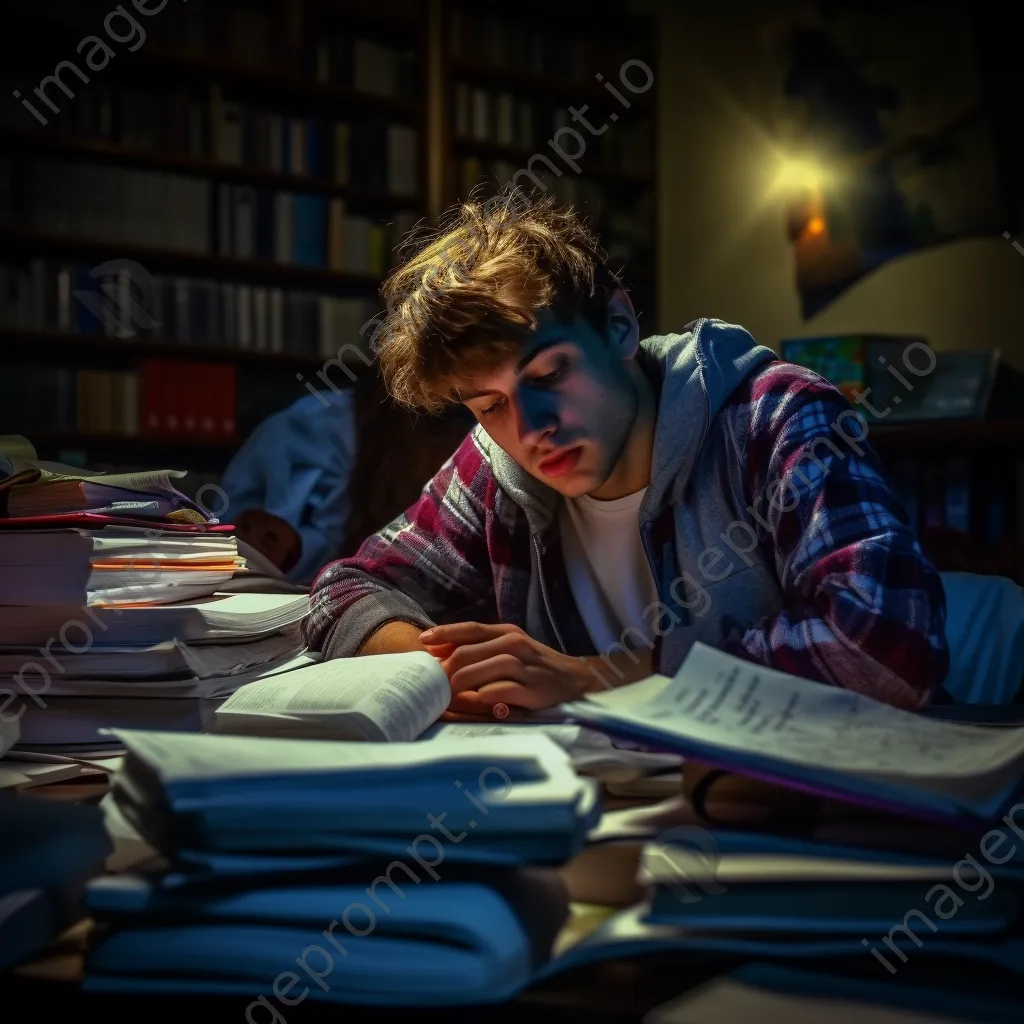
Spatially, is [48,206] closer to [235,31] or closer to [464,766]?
[235,31]

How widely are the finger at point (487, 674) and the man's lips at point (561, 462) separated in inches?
11.7

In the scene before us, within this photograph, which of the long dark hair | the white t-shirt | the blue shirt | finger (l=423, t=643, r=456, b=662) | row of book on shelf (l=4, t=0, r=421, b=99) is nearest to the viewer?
finger (l=423, t=643, r=456, b=662)

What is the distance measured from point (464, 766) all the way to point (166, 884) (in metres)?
0.13

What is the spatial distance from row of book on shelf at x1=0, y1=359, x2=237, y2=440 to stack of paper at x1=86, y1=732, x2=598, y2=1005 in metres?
3.07

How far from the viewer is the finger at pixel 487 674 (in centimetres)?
87

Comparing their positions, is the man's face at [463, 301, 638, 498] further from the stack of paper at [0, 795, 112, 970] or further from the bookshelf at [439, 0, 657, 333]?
the bookshelf at [439, 0, 657, 333]

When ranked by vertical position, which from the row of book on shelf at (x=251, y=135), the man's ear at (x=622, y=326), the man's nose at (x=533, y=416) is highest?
the row of book on shelf at (x=251, y=135)

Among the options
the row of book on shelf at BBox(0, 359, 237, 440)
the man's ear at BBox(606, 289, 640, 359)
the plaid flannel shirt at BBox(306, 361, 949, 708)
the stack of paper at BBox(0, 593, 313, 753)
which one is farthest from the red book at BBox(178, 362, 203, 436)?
the stack of paper at BBox(0, 593, 313, 753)

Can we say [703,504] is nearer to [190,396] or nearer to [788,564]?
[788,564]

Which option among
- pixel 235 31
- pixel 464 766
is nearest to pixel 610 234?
pixel 235 31

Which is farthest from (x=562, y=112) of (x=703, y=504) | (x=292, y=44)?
(x=703, y=504)

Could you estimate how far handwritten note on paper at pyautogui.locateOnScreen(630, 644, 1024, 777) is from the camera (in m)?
0.48

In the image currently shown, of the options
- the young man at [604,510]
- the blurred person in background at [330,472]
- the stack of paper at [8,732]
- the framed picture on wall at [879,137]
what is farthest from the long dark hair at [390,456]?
the framed picture on wall at [879,137]

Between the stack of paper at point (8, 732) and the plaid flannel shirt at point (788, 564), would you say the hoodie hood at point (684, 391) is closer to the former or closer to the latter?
the plaid flannel shirt at point (788, 564)
